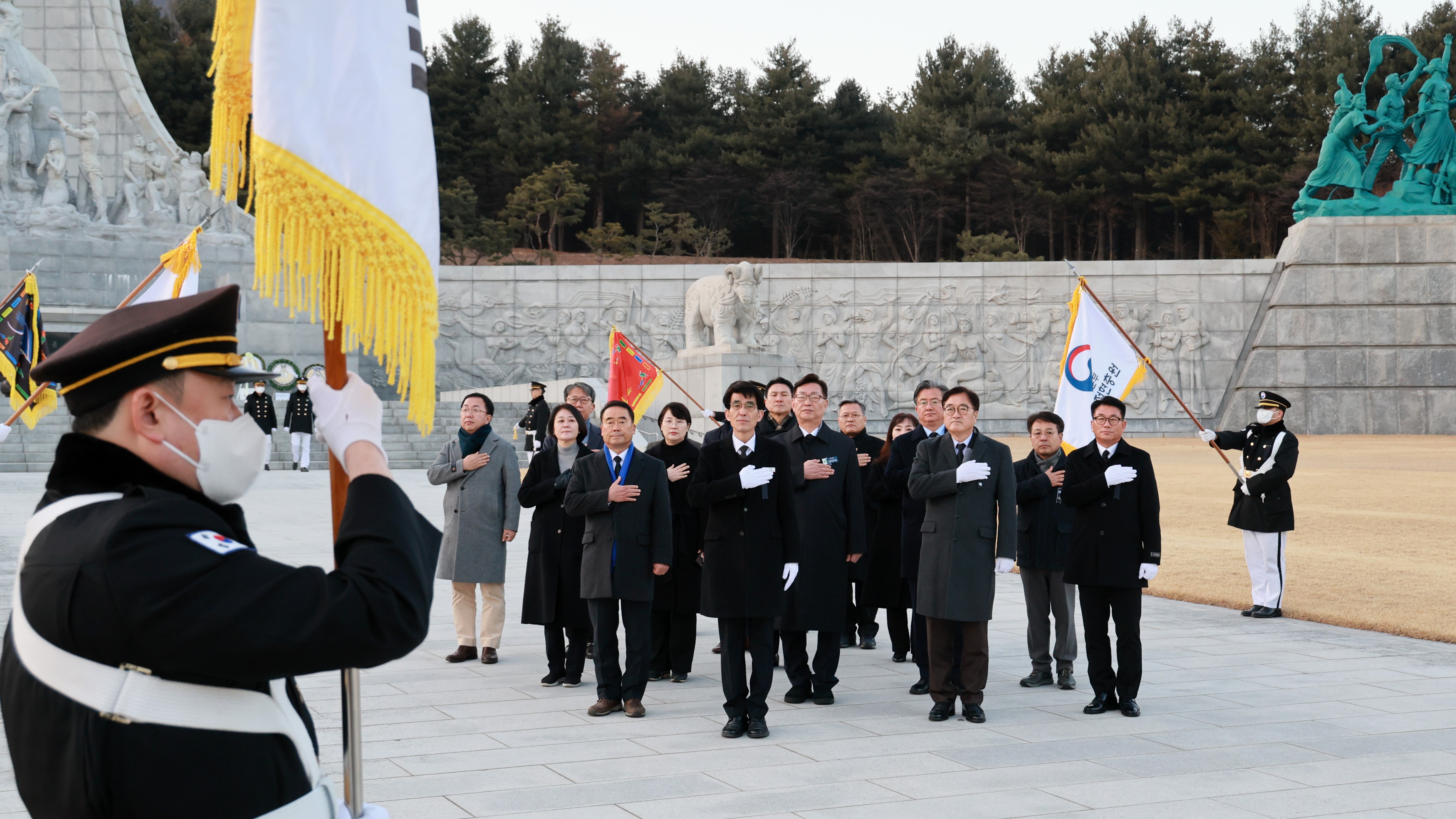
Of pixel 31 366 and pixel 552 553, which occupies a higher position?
pixel 31 366

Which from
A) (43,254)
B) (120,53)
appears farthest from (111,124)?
(43,254)

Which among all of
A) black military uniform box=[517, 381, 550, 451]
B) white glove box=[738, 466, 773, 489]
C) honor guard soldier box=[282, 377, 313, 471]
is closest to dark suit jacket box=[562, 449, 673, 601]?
white glove box=[738, 466, 773, 489]

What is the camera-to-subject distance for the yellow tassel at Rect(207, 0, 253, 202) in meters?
2.20

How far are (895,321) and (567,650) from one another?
2099cm

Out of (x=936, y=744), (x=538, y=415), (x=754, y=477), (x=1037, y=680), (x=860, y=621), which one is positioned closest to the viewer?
(x=936, y=744)

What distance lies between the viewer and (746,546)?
525cm

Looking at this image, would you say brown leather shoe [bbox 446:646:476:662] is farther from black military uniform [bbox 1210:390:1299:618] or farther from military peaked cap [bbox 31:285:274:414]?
military peaked cap [bbox 31:285:274:414]

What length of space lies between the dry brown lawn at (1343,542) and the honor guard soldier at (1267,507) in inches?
8.6

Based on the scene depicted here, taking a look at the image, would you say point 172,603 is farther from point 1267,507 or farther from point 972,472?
point 1267,507

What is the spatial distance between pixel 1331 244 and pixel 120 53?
85.2ft

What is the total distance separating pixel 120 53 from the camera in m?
26.8

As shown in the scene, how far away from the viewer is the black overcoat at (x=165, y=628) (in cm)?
147

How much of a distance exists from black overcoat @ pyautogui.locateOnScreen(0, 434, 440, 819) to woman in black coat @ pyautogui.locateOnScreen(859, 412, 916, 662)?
17.3ft

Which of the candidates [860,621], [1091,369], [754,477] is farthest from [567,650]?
[1091,369]
